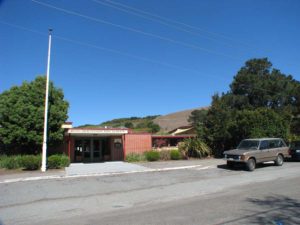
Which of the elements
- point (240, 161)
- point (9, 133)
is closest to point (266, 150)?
point (240, 161)

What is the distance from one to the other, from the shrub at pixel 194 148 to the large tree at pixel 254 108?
49.1 inches

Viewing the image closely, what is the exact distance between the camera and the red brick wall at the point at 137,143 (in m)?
30.6

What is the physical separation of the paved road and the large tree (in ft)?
44.0

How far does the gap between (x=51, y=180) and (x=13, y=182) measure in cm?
181

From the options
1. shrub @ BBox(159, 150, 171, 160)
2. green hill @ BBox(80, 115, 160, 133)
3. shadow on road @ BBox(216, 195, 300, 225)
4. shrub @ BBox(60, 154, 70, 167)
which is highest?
green hill @ BBox(80, 115, 160, 133)

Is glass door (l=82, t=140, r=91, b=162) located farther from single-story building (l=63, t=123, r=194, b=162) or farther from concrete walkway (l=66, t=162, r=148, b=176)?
concrete walkway (l=66, t=162, r=148, b=176)

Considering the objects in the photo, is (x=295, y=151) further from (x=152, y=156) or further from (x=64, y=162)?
(x=64, y=162)

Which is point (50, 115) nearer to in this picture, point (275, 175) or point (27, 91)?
point (27, 91)

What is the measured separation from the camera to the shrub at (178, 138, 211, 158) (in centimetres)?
3050

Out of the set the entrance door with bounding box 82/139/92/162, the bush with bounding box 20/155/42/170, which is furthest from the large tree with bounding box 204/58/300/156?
the bush with bounding box 20/155/42/170

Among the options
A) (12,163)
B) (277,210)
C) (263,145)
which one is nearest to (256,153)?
(263,145)

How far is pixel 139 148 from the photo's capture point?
31000mm

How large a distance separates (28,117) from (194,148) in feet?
48.0

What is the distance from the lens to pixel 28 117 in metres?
24.0
